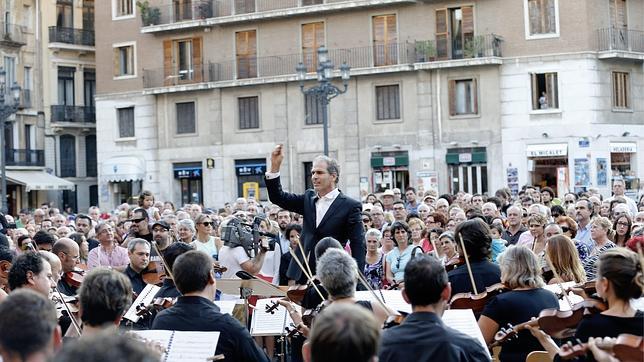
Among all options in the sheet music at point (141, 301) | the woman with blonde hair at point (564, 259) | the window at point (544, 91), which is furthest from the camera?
the window at point (544, 91)

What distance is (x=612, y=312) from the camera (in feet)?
20.4

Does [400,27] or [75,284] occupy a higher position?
[400,27]

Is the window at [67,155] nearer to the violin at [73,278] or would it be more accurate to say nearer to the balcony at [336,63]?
the balcony at [336,63]

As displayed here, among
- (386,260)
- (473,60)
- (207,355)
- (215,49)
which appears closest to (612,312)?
(207,355)

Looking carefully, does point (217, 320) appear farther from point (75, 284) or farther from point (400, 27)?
point (400, 27)

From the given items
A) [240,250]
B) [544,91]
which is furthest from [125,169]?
[240,250]

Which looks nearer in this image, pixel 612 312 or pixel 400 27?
pixel 612 312

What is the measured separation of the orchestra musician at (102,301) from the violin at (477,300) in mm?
3185

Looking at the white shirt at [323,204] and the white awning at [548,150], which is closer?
the white shirt at [323,204]

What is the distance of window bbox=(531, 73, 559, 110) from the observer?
126 feet

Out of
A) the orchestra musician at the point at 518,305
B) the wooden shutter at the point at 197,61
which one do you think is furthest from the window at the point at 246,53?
the orchestra musician at the point at 518,305

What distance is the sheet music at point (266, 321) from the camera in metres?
10.8

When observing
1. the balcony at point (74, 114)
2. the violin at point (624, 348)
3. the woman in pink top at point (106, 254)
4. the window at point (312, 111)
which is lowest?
the violin at point (624, 348)

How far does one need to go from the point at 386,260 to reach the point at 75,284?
4847mm
